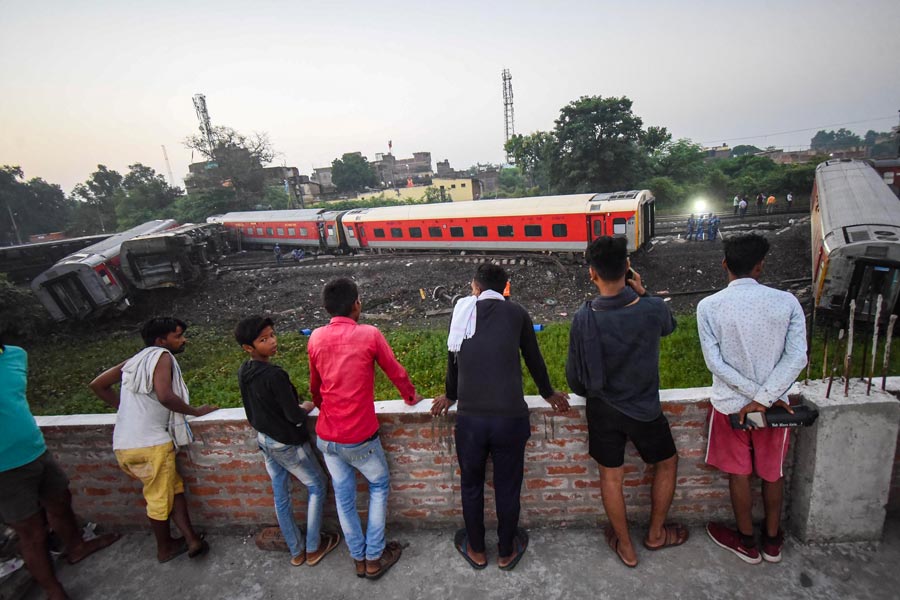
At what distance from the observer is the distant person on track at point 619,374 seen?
2.19 meters

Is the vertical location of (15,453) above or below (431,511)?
above

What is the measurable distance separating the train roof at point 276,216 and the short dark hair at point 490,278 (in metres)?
22.0

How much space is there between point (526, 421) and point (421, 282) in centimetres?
1258

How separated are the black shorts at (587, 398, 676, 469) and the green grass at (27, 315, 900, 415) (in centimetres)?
355

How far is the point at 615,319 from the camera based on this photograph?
2.19 m

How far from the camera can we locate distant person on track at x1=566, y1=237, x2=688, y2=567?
7.18ft

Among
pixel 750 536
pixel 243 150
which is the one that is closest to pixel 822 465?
pixel 750 536

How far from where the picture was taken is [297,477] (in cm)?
264

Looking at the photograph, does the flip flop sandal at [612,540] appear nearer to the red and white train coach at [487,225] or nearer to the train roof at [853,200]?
the train roof at [853,200]

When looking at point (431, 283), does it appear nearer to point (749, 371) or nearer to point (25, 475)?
point (25, 475)

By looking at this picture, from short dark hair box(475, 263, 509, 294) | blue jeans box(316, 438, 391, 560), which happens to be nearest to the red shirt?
blue jeans box(316, 438, 391, 560)

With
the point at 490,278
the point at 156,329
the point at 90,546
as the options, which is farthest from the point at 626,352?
the point at 90,546

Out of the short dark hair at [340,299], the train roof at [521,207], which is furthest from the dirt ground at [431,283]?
the short dark hair at [340,299]

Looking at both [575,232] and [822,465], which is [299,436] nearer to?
[822,465]
